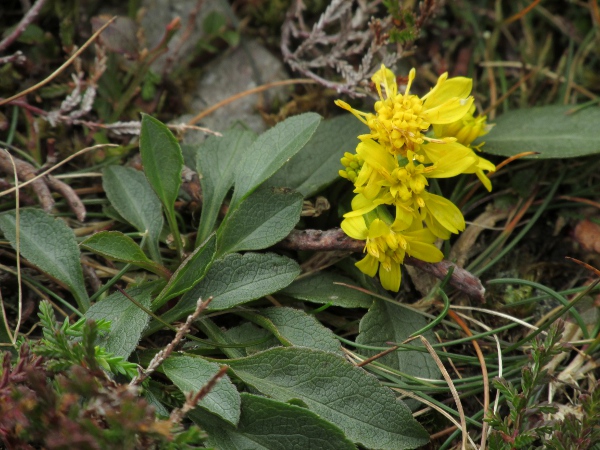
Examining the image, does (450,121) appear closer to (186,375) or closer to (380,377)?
(380,377)

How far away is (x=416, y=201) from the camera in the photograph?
176 centimetres

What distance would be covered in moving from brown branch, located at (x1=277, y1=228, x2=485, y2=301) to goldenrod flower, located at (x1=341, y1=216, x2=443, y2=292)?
0.08 m

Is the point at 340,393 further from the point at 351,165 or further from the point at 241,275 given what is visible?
the point at 351,165

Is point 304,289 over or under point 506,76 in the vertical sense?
under

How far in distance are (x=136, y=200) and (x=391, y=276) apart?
0.90 metres

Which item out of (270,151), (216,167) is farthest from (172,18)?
(270,151)

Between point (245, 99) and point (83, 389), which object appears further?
point (245, 99)

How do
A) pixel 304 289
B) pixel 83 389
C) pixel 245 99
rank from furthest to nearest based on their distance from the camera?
pixel 245 99 < pixel 304 289 < pixel 83 389

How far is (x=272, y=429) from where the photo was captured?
1604 mm

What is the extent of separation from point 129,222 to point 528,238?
1464mm

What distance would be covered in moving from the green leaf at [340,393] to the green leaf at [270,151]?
56cm

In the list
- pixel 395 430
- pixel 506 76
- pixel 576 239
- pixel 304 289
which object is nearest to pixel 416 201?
pixel 304 289

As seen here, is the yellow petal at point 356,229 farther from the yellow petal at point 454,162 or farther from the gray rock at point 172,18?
the gray rock at point 172,18

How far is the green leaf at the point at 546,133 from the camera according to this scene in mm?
2098
